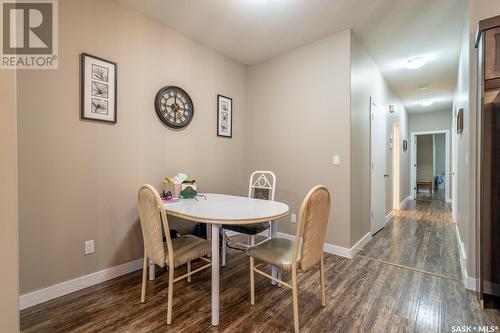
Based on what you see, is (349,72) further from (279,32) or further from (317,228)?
(317,228)

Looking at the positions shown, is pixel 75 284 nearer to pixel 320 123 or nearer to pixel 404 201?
pixel 320 123

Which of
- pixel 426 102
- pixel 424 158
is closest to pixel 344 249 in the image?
pixel 426 102

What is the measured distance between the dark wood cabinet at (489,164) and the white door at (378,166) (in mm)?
1626

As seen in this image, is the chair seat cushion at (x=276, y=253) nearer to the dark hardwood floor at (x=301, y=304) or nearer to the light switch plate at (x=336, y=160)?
the dark hardwood floor at (x=301, y=304)

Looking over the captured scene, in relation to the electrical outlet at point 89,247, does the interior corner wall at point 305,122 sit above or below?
above

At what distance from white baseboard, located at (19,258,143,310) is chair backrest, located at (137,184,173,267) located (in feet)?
2.41

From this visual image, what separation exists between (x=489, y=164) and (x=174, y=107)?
287 cm

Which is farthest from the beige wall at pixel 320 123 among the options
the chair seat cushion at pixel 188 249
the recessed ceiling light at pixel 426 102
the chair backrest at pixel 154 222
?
the recessed ceiling light at pixel 426 102

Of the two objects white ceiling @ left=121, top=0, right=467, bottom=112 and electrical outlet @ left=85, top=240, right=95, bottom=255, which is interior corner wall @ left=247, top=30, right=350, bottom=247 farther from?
electrical outlet @ left=85, top=240, right=95, bottom=255

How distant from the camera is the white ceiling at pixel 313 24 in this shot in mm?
2213

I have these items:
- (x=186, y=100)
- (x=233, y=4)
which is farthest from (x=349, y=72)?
(x=186, y=100)

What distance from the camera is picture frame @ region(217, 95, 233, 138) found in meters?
3.21

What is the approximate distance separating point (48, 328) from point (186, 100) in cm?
231

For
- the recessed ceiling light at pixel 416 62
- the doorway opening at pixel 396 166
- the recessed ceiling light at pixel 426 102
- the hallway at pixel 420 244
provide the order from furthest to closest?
the recessed ceiling light at pixel 426 102 → the doorway opening at pixel 396 166 → the recessed ceiling light at pixel 416 62 → the hallway at pixel 420 244
